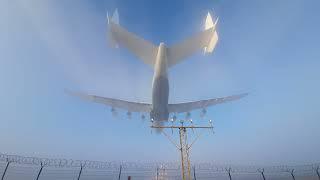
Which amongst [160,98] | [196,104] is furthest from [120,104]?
[196,104]

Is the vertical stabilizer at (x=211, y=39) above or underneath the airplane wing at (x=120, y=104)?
above

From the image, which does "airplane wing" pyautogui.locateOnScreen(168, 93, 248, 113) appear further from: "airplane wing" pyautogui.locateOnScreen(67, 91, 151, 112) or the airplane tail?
the airplane tail

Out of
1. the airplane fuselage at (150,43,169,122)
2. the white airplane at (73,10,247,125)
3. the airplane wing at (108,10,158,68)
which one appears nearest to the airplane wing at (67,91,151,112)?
the white airplane at (73,10,247,125)

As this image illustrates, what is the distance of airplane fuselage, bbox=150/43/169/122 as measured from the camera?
2639 cm

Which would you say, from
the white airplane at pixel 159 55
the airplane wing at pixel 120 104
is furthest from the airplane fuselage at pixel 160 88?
the airplane wing at pixel 120 104

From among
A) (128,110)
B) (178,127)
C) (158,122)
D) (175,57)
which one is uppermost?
(175,57)

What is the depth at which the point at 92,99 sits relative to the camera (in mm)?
32906

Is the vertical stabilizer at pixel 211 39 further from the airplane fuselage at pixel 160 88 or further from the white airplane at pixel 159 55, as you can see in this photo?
the airplane fuselage at pixel 160 88

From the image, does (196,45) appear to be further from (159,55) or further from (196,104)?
(196,104)

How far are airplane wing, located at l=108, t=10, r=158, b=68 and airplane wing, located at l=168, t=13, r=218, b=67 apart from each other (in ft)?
7.01

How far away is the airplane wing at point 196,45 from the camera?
23406mm

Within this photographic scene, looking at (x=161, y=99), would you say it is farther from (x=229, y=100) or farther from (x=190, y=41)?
(x=229, y=100)

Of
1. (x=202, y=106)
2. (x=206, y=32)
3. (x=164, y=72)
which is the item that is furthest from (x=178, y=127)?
(x=202, y=106)

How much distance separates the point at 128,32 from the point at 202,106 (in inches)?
678
